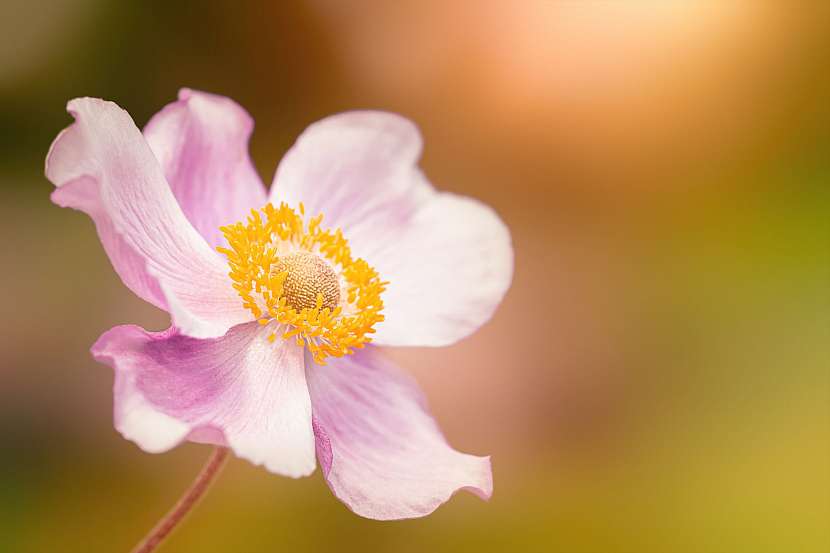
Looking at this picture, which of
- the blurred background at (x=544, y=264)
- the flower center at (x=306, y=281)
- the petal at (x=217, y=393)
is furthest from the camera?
the blurred background at (x=544, y=264)

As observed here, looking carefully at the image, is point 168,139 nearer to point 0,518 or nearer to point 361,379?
point 361,379

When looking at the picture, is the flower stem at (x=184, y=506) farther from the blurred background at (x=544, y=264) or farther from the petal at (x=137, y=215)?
the blurred background at (x=544, y=264)

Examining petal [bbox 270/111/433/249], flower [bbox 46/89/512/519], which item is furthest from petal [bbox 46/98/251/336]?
petal [bbox 270/111/433/249]

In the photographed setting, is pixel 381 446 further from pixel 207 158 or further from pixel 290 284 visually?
pixel 207 158

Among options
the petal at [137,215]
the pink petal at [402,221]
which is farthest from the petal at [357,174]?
the petal at [137,215]

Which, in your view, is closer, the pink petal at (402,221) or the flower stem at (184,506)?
the flower stem at (184,506)

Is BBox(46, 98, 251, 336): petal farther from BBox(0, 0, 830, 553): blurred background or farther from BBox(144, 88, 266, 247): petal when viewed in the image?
BBox(0, 0, 830, 553): blurred background

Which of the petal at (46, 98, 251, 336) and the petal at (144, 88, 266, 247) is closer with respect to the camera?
the petal at (46, 98, 251, 336)
